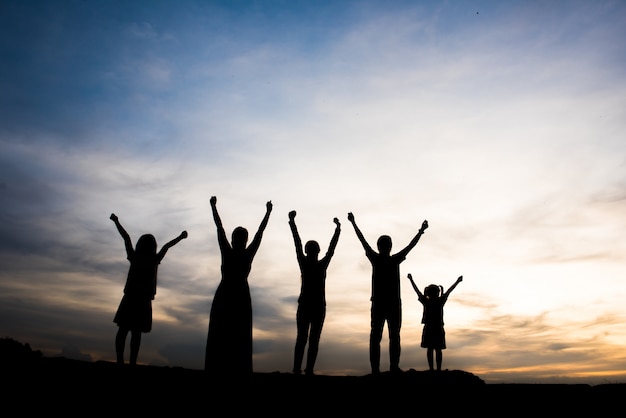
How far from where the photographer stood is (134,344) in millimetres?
9000

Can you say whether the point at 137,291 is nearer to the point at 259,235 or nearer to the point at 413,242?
the point at 259,235

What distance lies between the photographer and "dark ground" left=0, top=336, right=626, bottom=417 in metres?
6.18

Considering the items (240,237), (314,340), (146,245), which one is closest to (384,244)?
(314,340)

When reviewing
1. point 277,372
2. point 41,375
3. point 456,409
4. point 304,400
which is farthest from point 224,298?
point 456,409

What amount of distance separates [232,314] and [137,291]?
84.9 inches

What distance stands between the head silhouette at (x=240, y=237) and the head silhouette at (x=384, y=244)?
2788 millimetres

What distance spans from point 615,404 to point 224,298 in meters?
6.58

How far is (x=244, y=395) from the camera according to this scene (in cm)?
669

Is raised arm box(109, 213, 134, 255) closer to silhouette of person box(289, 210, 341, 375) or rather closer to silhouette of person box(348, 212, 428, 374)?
silhouette of person box(289, 210, 341, 375)

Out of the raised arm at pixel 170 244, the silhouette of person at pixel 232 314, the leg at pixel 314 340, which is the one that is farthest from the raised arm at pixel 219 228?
the leg at pixel 314 340

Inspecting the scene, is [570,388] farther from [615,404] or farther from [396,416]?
[396,416]

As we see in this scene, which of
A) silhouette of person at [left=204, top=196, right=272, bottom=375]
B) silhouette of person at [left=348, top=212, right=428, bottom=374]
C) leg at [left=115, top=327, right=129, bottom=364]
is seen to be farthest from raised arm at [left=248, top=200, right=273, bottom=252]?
leg at [left=115, top=327, right=129, bottom=364]

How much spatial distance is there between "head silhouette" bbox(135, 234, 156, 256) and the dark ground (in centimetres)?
240

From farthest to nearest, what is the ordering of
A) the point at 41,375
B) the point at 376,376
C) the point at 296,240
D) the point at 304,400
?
the point at 296,240, the point at 376,376, the point at 304,400, the point at 41,375
